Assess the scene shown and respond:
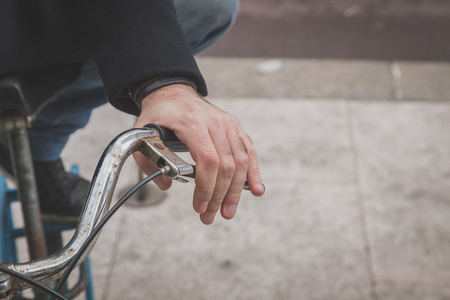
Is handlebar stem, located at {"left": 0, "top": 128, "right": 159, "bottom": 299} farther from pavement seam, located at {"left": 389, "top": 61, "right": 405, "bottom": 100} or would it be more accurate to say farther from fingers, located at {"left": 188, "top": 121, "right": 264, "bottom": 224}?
pavement seam, located at {"left": 389, "top": 61, "right": 405, "bottom": 100}

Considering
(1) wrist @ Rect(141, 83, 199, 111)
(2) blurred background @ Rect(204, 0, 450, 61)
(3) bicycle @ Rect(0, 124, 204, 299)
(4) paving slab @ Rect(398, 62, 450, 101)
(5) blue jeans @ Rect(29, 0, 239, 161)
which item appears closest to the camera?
(3) bicycle @ Rect(0, 124, 204, 299)

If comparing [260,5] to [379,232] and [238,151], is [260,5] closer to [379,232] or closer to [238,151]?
[379,232]

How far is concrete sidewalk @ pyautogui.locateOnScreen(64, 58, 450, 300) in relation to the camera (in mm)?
2170

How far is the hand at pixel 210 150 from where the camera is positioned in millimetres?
A: 892

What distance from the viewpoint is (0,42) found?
4.11 feet

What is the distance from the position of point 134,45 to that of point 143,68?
0.20ft

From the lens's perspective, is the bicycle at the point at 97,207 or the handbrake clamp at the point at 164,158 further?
the handbrake clamp at the point at 164,158

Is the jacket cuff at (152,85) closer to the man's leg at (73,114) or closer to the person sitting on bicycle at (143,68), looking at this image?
the person sitting on bicycle at (143,68)

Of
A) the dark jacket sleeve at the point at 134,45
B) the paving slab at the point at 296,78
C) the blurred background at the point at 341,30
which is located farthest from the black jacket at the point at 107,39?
the blurred background at the point at 341,30

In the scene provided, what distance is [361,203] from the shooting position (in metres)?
2.55

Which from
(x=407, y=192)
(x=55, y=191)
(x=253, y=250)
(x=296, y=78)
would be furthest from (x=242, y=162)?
(x=296, y=78)

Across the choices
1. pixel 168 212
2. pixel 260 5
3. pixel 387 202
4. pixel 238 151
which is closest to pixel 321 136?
pixel 387 202

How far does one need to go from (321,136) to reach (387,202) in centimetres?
57

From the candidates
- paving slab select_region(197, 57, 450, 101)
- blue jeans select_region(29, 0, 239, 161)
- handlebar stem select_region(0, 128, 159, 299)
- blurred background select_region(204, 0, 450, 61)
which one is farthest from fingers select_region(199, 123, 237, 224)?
blurred background select_region(204, 0, 450, 61)
